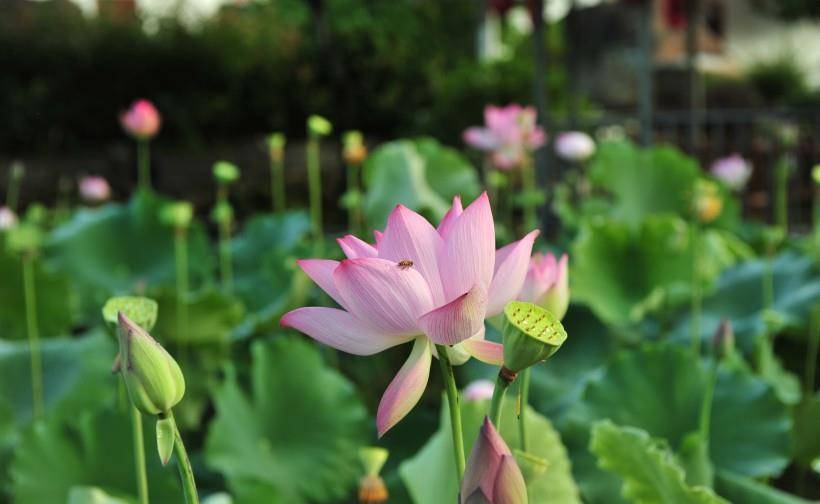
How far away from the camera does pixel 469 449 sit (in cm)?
62

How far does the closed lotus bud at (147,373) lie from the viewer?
0.97 feet

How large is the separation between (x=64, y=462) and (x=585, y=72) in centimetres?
805

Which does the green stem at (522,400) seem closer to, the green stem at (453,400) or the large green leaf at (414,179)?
the green stem at (453,400)

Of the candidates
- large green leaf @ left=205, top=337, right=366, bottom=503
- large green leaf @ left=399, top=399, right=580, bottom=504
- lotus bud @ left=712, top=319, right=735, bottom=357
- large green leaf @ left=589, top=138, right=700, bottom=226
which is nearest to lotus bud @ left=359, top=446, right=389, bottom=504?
large green leaf @ left=399, top=399, right=580, bottom=504

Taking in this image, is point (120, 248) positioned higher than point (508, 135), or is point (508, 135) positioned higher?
point (508, 135)

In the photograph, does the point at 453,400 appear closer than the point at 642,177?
Yes

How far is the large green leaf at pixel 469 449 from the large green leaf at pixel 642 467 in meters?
0.04

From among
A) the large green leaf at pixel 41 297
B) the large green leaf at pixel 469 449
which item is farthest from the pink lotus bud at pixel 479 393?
the large green leaf at pixel 41 297

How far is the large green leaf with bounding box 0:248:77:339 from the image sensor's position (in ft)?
3.92

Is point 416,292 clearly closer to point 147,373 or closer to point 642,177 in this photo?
point 147,373

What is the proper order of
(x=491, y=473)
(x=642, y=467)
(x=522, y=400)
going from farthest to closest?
(x=642, y=467)
(x=522, y=400)
(x=491, y=473)

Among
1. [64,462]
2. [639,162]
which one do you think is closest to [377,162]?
[639,162]

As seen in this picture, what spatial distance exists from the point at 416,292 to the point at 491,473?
0.06 metres

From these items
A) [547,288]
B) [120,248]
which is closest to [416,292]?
[547,288]
